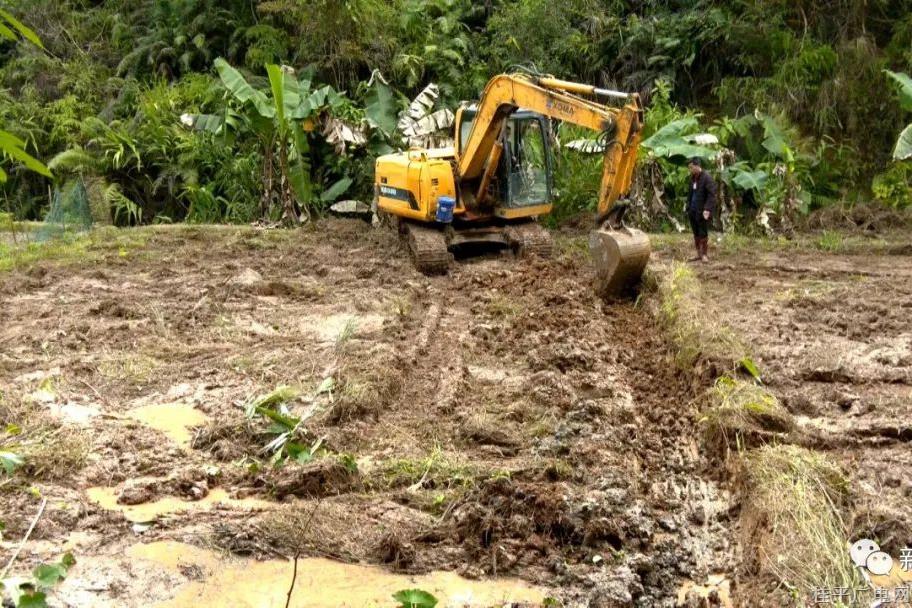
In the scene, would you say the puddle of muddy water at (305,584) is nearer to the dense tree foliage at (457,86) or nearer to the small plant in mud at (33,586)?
the small plant in mud at (33,586)

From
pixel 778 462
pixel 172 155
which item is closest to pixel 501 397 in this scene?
pixel 778 462

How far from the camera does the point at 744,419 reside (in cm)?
636

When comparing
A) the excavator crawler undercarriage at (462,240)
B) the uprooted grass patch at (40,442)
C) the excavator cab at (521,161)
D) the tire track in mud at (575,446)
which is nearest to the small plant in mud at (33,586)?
the uprooted grass patch at (40,442)

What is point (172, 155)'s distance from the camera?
18859 mm

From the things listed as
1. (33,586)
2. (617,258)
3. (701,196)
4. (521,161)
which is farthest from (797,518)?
(521,161)

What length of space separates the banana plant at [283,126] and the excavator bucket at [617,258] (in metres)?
7.09

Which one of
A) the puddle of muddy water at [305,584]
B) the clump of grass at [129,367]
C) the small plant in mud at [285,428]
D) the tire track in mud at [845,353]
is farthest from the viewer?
the clump of grass at [129,367]

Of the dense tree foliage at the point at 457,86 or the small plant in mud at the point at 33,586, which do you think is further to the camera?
the dense tree foliage at the point at 457,86

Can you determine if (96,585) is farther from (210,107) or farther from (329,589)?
(210,107)

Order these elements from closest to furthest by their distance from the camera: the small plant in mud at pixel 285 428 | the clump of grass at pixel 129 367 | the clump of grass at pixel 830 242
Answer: the small plant in mud at pixel 285 428
the clump of grass at pixel 129 367
the clump of grass at pixel 830 242

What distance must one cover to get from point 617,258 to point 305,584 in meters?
6.00

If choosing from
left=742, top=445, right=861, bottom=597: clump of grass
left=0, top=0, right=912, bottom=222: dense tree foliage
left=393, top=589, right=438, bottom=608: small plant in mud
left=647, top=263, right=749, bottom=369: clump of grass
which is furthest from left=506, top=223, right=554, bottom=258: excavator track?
left=393, top=589, right=438, bottom=608: small plant in mud

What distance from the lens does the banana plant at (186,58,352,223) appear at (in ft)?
52.1

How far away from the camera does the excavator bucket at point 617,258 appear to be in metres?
10.0
